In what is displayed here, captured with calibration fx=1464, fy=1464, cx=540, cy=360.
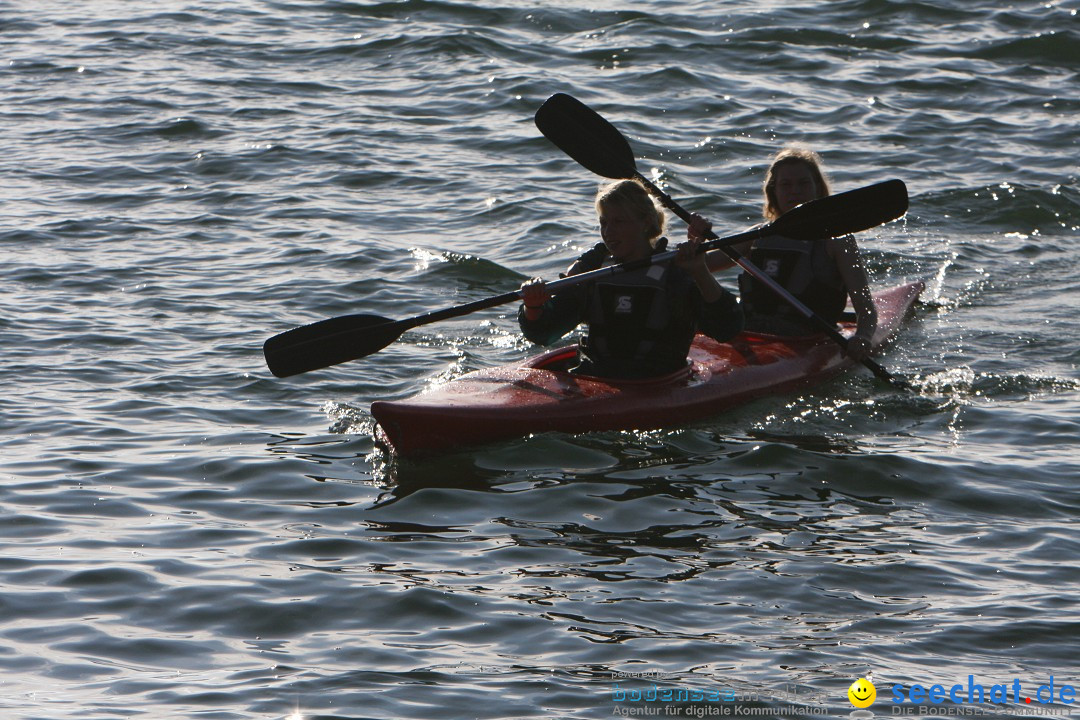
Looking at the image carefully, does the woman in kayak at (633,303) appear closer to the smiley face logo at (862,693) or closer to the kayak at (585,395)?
the kayak at (585,395)

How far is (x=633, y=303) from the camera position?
5.80 metres

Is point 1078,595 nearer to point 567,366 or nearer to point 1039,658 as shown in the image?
point 1039,658

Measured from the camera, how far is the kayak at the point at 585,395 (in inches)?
214

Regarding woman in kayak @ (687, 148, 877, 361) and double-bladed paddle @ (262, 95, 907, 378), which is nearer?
double-bladed paddle @ (262, 95, 907, 378)

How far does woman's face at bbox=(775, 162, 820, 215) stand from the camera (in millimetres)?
6418

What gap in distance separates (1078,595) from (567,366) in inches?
98.9

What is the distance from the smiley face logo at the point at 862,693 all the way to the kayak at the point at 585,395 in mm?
2096

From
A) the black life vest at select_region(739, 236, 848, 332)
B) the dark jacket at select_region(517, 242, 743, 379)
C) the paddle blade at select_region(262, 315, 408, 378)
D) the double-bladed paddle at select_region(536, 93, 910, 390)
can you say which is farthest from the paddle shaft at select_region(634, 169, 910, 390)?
the paddle blade at select_region(262, 315, 408, 378)

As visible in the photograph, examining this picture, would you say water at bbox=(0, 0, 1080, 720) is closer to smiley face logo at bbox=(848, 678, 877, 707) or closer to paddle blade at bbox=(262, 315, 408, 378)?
smiley face logo at bbox=(848, 678, 877, 707)

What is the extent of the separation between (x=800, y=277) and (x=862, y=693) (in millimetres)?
3280

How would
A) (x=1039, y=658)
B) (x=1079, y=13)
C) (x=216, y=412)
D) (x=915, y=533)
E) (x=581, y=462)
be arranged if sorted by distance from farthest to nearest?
1. (x=1079, y=13)
2. (x=216, y=412)
3. (x=581, y=462)
4. (x=915, y=533)
5. (x=1039, y=658)

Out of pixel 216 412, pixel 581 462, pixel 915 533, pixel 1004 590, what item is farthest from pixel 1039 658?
pixel 216 412

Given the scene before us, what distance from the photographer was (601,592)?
4348mm

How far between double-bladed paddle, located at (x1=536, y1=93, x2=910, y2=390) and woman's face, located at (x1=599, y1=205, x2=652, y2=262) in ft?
0.86
